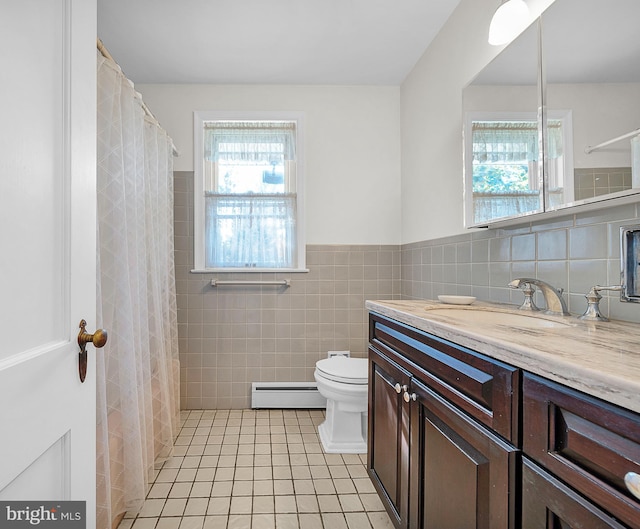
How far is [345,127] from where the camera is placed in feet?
10.0

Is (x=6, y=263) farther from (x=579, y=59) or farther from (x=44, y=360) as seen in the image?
(x=579, y=59)

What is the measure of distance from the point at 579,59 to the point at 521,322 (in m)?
0.80

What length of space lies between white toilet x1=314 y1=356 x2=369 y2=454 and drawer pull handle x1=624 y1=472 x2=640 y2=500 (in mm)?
1737

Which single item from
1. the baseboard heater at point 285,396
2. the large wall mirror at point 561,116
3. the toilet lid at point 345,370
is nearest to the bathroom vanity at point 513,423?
the large wall mirror at point 561,116


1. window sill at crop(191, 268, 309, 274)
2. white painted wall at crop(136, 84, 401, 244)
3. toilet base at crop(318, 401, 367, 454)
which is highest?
white painted wall at crop(136, 84, 401, 244)

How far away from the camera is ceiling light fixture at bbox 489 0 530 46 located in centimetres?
141

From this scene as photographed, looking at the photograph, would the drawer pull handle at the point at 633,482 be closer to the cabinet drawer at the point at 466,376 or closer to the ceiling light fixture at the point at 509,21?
the cabinet drawer at the point at 466,376

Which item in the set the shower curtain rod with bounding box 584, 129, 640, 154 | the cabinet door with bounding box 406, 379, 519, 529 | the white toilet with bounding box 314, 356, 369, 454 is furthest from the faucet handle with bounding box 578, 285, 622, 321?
the white toilet with bounding box 314, 356, 369, 454

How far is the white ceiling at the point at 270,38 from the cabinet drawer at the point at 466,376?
175cm

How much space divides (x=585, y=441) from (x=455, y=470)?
452 millimetres

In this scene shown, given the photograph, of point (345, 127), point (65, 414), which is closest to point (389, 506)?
point (65, 414)

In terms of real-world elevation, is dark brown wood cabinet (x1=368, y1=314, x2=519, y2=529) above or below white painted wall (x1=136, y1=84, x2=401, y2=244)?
below

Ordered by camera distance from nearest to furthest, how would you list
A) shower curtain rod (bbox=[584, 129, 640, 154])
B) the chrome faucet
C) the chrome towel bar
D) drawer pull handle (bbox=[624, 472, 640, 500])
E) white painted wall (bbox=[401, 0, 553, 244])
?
drawer pull handle (bbox=[624, 472, 640, 500])
shower curtain rod (bbox=[584, 129, 640, 154])
the chrome faucet
white painted wall (bbox=[401, 0, 553, 244])
the chrome towel bar

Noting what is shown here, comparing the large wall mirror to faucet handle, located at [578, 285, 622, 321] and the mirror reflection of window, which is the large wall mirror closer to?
the mirror reflection of window
